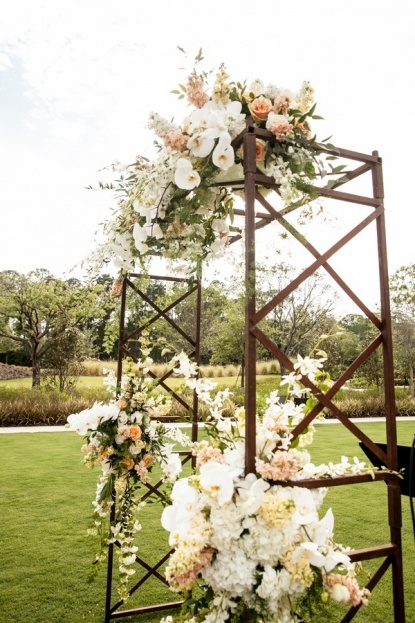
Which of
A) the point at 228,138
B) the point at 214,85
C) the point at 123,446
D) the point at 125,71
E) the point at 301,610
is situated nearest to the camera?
the point at 301,610

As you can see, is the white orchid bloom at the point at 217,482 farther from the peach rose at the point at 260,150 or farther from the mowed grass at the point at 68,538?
the peach rose at the point at 260,150

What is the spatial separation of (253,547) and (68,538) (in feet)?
10.8

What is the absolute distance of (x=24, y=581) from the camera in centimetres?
317

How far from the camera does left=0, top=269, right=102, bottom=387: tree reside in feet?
44.8

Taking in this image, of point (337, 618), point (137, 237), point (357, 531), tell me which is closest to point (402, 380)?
point (357, 531)

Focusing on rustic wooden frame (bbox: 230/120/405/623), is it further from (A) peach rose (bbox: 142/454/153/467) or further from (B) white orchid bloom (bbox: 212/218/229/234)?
(A) peach rose (bbox: 142/454/153/467)

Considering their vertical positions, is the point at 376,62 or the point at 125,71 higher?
the point at 376,62

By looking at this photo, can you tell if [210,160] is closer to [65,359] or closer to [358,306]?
[358,306]

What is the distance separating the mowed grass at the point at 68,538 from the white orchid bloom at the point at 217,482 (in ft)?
1.87

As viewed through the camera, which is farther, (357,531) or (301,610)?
(357,531)

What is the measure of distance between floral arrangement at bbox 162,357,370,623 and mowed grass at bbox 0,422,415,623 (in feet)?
0.82

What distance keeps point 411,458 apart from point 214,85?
5.61ft

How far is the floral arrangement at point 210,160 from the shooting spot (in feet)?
5.39

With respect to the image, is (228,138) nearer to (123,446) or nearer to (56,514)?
(123,446)
